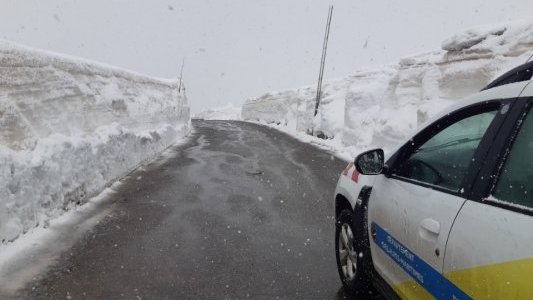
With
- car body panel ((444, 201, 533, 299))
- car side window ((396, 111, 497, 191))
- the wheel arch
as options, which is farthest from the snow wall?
car body panel ((444, 201, 533, 299))

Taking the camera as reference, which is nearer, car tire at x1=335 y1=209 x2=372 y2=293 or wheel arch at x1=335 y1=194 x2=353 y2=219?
car tire at x1=335 y1=209 x2=372 y2=293

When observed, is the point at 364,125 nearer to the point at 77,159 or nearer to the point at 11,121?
the point at 77,159

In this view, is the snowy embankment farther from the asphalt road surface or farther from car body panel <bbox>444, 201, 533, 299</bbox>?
car body panel <bbox>444, 201, 533, 299</bbox>

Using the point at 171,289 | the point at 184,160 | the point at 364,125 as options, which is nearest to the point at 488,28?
the point at 364,125

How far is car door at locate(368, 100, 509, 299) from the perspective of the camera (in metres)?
2.27

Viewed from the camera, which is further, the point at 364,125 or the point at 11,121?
the point at 364,125

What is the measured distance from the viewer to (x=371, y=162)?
331cm

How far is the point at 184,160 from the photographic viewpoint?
493 inches

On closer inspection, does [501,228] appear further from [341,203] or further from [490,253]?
[341,203]

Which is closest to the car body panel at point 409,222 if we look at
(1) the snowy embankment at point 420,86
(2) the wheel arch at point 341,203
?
(2) the wheel arch at point 341,203

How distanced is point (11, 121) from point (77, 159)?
1.68m

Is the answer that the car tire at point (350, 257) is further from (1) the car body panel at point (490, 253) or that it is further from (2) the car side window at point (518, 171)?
(2) the car side window at point (518, 171)

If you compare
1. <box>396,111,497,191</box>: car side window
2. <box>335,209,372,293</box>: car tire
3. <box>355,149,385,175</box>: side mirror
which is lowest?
<box>335,209,372,293</box>: car tire

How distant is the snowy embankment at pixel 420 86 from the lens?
1071 cm
